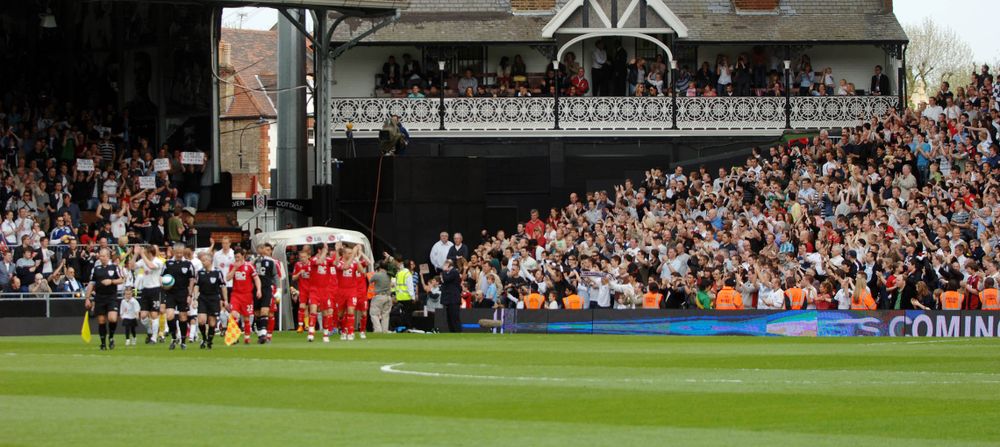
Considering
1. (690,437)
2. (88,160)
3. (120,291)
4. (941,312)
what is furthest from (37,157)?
(690,437)

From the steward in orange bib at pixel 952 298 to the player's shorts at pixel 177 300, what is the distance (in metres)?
13.4

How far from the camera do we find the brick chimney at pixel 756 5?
49.1 meters

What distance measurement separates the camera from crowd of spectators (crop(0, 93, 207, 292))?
117ft

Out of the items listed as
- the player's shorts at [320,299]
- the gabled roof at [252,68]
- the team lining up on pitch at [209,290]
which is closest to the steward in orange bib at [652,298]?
the team lining up on pitch at [209,290]

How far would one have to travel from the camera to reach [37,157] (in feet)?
135

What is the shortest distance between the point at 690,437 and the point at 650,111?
113ft

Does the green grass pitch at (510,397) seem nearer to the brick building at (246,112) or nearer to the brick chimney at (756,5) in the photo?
the brick chimney at (756,5)

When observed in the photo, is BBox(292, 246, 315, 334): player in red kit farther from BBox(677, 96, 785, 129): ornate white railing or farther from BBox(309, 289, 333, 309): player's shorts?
BBox(677, 96, 785, 129): ornate white railing

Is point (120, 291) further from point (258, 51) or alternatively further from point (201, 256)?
point (258, 51)

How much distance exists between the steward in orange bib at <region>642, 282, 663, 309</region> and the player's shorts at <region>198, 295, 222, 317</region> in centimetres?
1058

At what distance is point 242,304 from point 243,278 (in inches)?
18.7

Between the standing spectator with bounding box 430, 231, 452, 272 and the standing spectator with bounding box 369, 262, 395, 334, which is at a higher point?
the standing spectator with bounding box 430, 231, 452, 272

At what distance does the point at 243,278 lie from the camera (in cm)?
2609

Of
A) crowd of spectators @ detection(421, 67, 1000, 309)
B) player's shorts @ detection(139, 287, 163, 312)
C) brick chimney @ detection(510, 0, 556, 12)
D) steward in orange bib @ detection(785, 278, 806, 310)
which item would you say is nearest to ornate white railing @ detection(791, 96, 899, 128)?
Result: crowd of spectators @ detection(421, 67, 1000, 309)
